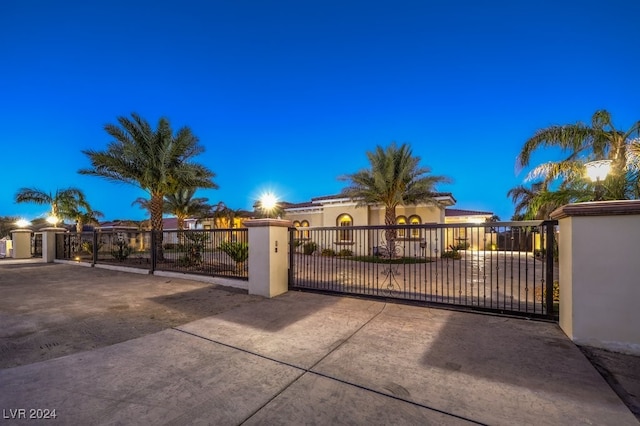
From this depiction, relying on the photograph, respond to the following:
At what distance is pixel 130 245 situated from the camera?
41.3ft

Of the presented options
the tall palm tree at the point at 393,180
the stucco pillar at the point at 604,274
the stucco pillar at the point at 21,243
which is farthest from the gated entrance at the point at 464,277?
the stucco pillar at the point at 21,243

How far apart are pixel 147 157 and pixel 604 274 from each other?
51.9ft

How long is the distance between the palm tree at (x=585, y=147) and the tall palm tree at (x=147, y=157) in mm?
13911

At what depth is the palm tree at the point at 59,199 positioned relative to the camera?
59.3 feet

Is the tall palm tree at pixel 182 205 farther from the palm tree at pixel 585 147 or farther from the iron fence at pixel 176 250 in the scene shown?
the palm tree at pixel 585 147

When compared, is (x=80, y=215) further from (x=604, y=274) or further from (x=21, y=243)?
(x=604, y=274)

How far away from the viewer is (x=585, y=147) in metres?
8.02

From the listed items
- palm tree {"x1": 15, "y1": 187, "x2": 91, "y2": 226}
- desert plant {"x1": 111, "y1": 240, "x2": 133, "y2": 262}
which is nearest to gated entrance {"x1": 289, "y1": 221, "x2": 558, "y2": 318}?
desert plant {"x1": 111, "y1": 240, "x2": 133, "y2": 262}

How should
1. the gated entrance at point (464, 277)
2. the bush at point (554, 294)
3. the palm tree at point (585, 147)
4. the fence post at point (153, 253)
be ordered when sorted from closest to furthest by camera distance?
the gated entrance at point (464, 277)
the bush at point (554, 294)
the palm tree at point (585, 147)
the fence post at point (153, 253)

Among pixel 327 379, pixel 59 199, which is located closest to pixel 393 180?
pixel 327 379

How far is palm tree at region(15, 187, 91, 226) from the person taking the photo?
18.1 m

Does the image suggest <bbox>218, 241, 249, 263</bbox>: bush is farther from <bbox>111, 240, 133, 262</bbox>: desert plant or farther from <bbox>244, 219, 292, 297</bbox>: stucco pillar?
<bbox>111, 240, 133, 262</bbox>: desert plant

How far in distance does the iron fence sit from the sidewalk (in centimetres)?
447

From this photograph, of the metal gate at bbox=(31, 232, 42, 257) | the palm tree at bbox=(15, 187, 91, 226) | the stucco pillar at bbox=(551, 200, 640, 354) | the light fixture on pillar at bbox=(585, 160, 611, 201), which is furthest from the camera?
the palm tree at bbox=(15, 187, 91, 226)
